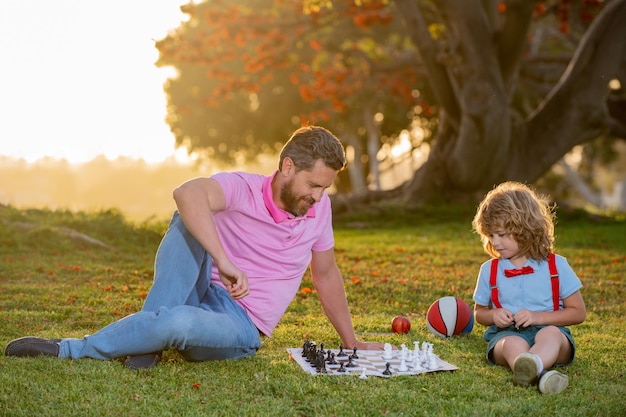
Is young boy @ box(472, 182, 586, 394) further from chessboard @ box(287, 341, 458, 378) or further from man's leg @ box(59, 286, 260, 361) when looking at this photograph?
man's leg @ box(59, 286, 260, 361)

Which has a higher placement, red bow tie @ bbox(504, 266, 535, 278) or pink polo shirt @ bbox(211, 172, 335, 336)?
pink polo shirt @ bbox(211, 172, 335, 336)

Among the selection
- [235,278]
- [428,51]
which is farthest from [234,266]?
[428,51]

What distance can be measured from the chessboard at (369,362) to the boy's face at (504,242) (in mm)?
840

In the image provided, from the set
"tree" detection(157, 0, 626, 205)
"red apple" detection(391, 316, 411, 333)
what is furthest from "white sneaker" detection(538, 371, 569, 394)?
"tree" detection(157, 0, 626, 205)

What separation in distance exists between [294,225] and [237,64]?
25.2m

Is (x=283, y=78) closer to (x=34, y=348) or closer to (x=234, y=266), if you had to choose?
(x=34, y=348)

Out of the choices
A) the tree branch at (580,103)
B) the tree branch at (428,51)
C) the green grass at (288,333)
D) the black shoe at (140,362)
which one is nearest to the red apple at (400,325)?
the green grass at (288,333)

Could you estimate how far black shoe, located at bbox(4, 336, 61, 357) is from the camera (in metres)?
4.83

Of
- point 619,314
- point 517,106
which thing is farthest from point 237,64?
point 619,314

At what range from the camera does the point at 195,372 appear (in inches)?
185

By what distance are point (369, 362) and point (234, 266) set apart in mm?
1166

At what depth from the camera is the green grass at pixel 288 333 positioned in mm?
4133

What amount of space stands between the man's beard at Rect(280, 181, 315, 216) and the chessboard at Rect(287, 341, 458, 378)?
88 centimetres

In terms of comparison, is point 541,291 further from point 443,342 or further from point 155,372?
point 155,372
